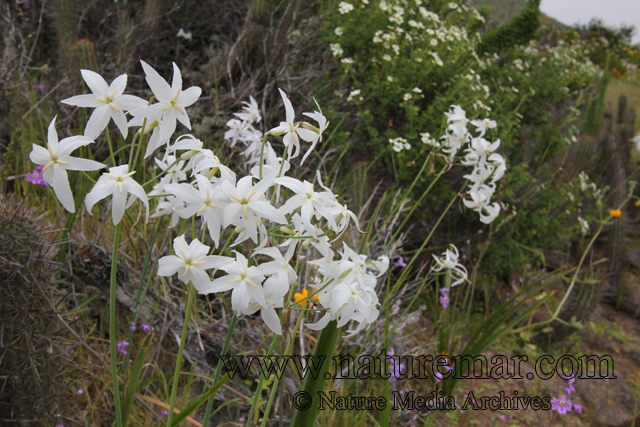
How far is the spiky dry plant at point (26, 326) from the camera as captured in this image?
1243mm

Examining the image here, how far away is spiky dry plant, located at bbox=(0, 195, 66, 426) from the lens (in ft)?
4.08

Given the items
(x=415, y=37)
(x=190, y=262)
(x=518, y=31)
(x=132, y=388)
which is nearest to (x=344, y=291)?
(x=190, y=262)

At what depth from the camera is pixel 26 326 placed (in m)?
1.28

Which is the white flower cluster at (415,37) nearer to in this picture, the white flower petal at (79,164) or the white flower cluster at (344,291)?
the white flower cluster at (344,291)

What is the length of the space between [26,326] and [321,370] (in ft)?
2.95

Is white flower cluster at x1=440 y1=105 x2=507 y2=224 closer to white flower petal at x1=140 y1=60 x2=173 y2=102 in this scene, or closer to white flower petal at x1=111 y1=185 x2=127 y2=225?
white flower petal at x1=140 y1=60 x2=173 y2=102

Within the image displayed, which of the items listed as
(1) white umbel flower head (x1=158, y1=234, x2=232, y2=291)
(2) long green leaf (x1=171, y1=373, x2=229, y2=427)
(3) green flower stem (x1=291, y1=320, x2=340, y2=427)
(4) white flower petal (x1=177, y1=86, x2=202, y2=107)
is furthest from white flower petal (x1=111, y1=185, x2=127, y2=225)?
(3) green flower stem (x1=291, y1=320, x2=340, y2=427)

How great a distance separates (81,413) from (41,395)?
11.5 inches

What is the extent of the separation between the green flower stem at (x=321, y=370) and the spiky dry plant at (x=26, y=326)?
0.83 metres

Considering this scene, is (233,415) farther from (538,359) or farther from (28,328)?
(538,359)

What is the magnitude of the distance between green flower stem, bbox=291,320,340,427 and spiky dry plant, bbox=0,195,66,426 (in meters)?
0.83

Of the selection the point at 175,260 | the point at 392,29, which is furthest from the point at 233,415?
the point at 392,29

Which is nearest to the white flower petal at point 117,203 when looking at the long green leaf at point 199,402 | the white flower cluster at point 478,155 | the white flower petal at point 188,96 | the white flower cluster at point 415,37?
the white flower petal at point 188,96

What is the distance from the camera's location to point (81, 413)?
5.13 feet
